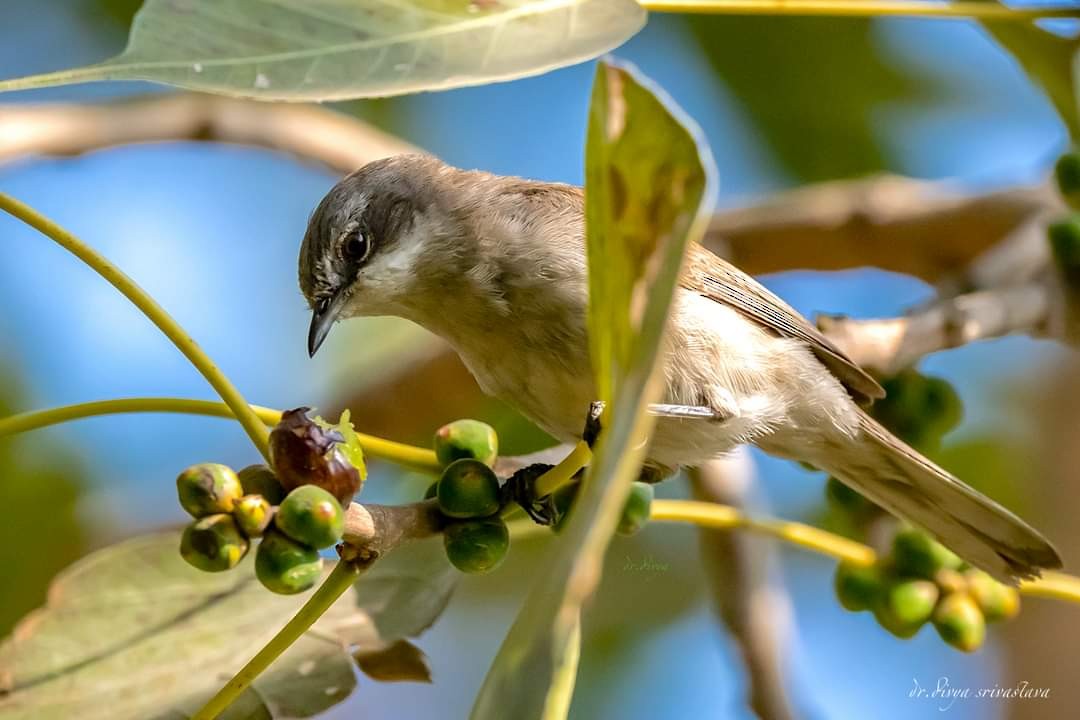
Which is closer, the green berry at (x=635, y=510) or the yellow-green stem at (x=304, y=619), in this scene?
the yellow-green stem at (x=304, y=619)

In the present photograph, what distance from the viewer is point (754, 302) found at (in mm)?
3525

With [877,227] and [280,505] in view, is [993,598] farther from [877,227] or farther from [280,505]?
[280,505]

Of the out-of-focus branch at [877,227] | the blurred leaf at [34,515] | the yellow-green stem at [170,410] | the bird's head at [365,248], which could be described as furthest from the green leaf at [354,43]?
the blurred leaf at [34,515]

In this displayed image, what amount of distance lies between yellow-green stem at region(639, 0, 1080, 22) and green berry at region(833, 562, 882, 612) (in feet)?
4.33

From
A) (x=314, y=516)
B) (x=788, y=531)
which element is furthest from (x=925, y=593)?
(x=314, y=516)

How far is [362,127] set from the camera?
493 cm

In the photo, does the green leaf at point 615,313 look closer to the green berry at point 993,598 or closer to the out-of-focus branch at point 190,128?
the green berry at point 993,598

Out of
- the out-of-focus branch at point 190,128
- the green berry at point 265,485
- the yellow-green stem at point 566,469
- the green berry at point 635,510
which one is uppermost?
the out-of-focus branch at point 190,128

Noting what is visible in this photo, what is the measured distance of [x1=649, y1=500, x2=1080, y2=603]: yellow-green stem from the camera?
2715 mm

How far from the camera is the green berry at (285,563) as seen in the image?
1780mm

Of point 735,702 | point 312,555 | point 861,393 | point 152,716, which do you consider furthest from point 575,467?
point 735,702

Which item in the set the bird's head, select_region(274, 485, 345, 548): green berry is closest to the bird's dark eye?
the bird's head

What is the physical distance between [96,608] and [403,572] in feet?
2.11

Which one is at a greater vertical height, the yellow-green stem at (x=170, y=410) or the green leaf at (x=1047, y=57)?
the green leaf at (x=1047, y=57)
